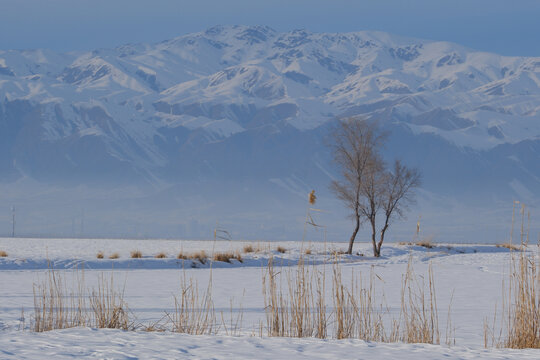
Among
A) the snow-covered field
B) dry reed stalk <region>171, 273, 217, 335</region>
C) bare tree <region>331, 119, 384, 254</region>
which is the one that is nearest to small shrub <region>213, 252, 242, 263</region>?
the snow-covered field

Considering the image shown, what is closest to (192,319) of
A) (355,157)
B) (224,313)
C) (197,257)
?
(224,313)

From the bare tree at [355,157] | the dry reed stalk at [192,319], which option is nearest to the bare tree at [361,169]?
the bare tree at [355,157]

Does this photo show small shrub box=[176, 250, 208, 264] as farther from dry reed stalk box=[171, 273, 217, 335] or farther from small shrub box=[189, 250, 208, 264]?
dry reed stalk box=[171, 273, 217, 335]

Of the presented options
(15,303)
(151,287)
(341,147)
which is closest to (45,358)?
(15,303)

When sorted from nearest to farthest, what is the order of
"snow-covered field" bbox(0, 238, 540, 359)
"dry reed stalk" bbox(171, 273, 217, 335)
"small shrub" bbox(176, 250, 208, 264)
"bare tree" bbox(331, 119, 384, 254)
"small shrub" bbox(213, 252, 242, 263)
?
"snow-covered field" bbox(0, 238, 540, 359) < "dry reed stalk" bbox(171, 273, 217, 335) < "small shrub" bbox(176, 250, 208, 264) < "small shrub" bbox(213, 252, 242, 263) < "bare tree" bbox(331, 119, 384, 254)

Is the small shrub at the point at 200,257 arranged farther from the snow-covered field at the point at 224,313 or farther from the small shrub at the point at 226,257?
the small shrub at the point at 226,257

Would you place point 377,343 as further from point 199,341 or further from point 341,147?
point 341,147

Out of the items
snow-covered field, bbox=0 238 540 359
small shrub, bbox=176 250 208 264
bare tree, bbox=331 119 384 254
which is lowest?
snow-covered field, bbox=0 238 540 359

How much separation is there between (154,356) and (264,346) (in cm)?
106

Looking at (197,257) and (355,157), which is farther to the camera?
(355,157)

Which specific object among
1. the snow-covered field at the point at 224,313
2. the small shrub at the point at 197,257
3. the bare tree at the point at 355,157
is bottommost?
the snow-covered field at the point at 224,313

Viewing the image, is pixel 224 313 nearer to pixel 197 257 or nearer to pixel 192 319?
pixel 192 319

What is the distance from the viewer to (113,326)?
24.5 ft

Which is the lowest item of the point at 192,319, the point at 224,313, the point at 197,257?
the point at 224,313
